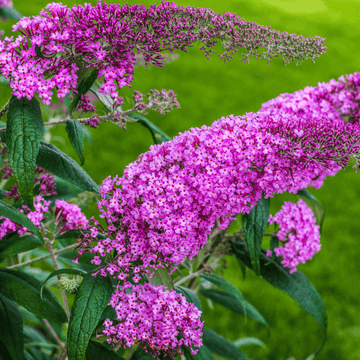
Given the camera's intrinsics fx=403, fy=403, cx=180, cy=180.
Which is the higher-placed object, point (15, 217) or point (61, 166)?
point (61, 166)

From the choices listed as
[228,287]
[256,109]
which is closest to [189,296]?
[228,287]

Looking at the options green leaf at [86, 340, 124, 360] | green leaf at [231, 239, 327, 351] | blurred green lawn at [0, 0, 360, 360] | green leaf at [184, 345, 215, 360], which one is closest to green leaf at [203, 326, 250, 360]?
green leaf at [184, 345, 215, 360]

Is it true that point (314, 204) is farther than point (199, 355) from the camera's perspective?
Yes

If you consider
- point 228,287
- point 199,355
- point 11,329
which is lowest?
point 11,329

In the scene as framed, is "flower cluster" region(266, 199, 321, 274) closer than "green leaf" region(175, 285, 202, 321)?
No

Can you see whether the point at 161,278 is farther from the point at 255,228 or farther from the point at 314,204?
the point at 314,204

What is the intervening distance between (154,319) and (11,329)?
0.56 m

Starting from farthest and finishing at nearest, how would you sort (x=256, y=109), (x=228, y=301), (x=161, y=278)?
(x=256, y=109)
(x=228, y=301)
(x=161, y=278)

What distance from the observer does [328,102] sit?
1.82 meters

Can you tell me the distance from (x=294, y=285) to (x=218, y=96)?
4.40m

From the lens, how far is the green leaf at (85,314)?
3.46ft

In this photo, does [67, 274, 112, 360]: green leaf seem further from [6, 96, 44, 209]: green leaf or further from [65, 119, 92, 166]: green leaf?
[65, 119, 92, 166]: green leaf

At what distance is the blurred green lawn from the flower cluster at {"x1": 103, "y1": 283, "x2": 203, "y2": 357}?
1.30m

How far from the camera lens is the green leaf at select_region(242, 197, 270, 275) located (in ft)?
4.87
